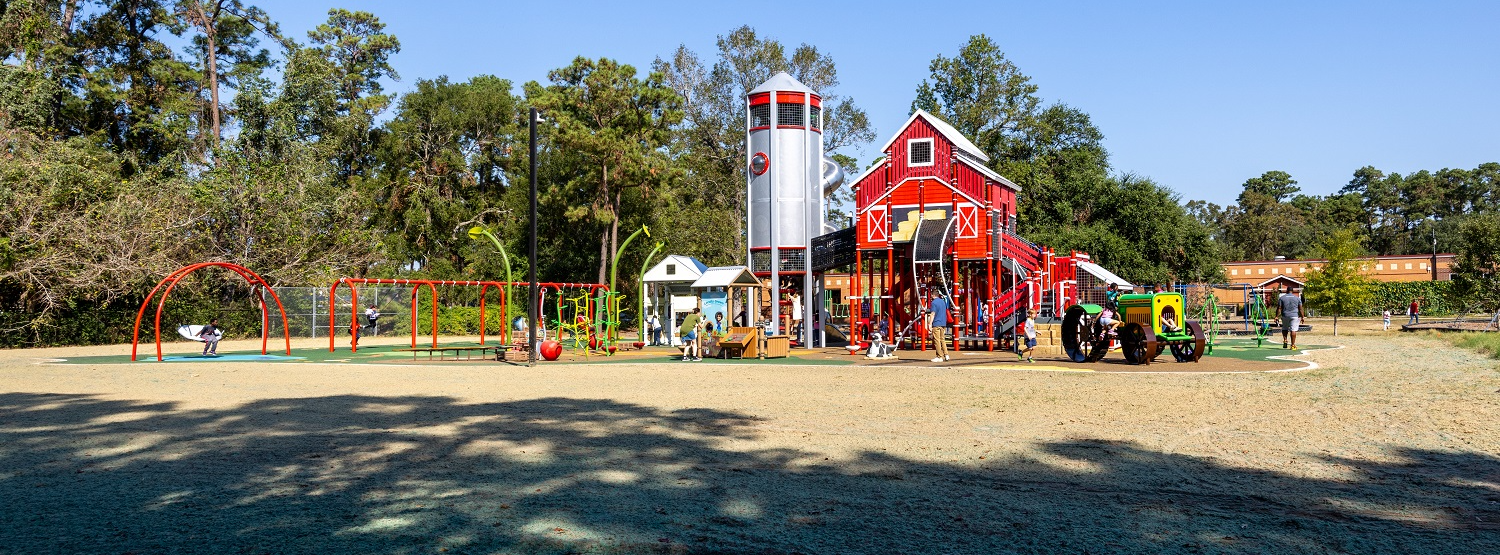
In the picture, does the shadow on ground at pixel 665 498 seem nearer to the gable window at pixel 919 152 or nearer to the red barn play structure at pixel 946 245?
the red barn play structure at pixel 946 245

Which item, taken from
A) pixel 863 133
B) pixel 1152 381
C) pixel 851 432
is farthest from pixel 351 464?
pixel 863 133

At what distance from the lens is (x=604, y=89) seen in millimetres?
46031

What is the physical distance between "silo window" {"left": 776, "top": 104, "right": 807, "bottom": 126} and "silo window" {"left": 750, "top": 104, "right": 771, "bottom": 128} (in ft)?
0.91

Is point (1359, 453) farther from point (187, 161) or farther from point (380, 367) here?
point (187, 161)

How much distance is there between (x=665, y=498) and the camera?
7.03m

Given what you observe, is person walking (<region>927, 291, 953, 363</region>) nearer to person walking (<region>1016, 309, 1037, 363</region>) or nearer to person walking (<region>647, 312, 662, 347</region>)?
person walking (<region>1016, 309, 1037, 363</region>)

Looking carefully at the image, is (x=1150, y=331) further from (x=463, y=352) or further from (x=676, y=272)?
(x=463, y=352)

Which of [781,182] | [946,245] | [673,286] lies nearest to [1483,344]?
[946,245]

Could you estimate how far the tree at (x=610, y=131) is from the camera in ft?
148

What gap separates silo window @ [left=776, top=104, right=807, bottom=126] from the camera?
99.0ft

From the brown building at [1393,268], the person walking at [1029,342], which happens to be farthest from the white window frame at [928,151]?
the brown building at [1393,268]

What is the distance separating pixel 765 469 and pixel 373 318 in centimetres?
3629

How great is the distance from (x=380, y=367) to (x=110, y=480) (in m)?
15.6

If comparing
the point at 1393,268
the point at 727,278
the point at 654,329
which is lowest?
the point at 654,329
